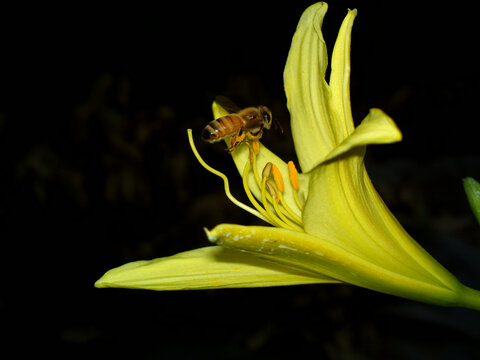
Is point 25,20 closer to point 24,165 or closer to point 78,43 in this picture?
point 78,43

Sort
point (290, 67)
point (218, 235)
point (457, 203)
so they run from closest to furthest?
point (218, 235) → point (290, 67) → point (457, 203)

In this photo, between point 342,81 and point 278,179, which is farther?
point 278,179

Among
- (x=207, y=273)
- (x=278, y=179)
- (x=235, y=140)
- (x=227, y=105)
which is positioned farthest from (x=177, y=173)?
(x=207, y=273)

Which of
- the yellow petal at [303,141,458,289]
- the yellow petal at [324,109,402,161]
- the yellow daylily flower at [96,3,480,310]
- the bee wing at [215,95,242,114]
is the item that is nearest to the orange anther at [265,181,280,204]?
the yellow daylily flower at [96,3,480,310]

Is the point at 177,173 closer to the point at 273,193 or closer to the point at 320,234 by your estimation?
the point at 273,193

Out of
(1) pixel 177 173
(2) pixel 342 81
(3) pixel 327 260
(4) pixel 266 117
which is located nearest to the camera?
(3) pixel 327 260

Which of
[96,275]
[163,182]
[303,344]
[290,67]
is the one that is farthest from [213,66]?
[290,67]
